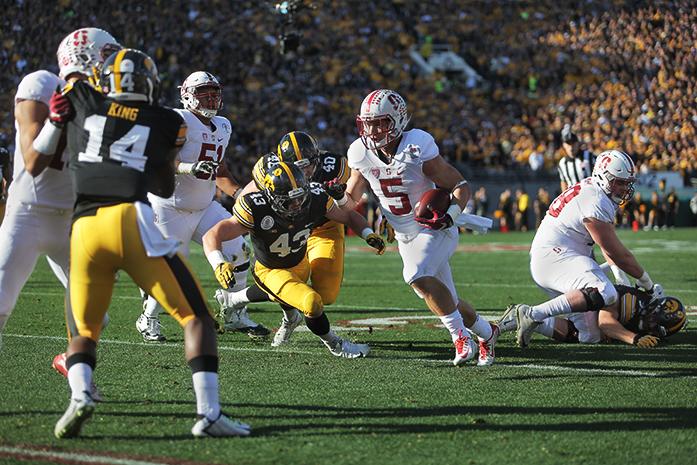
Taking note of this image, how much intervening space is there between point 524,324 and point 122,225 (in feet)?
11.6

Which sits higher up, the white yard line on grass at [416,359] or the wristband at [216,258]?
the wristband at [216,258]

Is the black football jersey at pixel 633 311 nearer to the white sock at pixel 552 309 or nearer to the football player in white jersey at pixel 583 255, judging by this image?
the football player in white jersey at pixel 583 255

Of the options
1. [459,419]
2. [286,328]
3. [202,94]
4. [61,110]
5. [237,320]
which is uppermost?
[61,110]

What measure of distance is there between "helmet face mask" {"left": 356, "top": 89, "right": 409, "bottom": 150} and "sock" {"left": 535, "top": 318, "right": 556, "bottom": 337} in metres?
1.78

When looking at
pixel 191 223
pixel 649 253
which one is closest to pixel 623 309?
pixel 191 223

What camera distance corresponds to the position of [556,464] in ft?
13.0

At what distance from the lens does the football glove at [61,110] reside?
4398mm

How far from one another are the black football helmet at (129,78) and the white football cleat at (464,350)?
271 cm

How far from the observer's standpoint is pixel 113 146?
171 inches

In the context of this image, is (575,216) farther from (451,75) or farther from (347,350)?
(451,75)

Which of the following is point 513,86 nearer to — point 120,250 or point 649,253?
point 649,253

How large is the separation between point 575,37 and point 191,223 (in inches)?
1060

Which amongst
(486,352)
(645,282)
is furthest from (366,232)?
(645,282)

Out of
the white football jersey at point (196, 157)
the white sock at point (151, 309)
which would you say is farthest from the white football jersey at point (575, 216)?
the white sock at point (151, 309)
